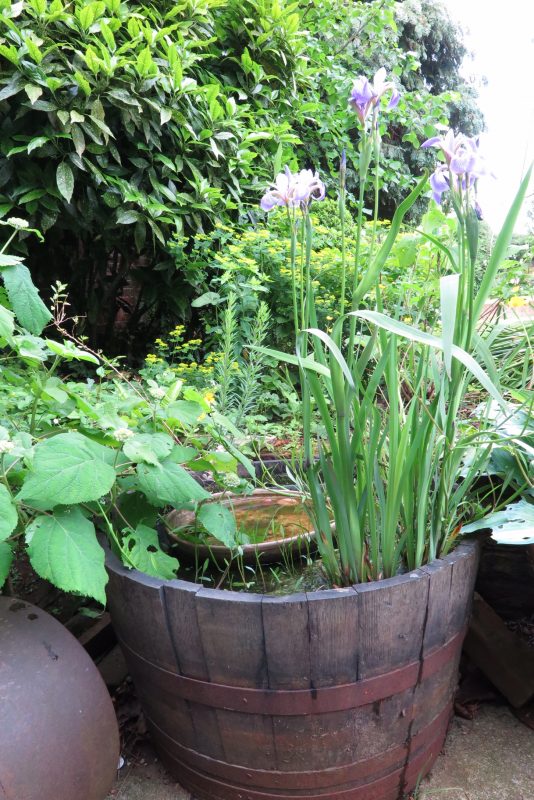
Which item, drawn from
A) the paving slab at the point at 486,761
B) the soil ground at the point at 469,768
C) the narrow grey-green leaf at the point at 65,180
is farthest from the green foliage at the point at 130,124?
the paving slab at the point at 486,761

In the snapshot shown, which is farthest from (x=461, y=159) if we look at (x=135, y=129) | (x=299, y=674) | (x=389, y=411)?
(x=135, y=129)

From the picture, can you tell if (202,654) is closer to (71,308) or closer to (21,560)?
(21,560)

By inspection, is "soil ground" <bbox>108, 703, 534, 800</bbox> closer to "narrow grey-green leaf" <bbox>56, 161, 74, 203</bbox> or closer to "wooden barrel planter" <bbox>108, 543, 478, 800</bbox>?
"wooden barrel planter" <bbox>108, 543, 478, 800</bbox>

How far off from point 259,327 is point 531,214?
4437 mm

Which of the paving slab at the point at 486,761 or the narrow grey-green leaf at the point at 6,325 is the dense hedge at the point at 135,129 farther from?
the paving slab at the point at 486,761

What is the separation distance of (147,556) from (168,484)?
0.17 metres

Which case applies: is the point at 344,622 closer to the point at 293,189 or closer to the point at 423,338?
the point at 423,338

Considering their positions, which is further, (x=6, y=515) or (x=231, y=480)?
(x=231, y=480)

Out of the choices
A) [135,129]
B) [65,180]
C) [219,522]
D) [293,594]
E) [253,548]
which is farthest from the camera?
[135,129]

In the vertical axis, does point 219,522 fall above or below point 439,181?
below

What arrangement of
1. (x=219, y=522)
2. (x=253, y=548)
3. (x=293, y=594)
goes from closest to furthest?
(x=293, y=594), (x=219, y=522), (x=253, y=548)

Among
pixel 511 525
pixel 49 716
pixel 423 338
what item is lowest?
pixel 49 716

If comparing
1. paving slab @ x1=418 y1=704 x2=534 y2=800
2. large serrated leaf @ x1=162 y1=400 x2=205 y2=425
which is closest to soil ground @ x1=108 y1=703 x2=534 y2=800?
paving slab @ x1=418 y1=704 x2=534 y2=800

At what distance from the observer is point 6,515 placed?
0.81 m
